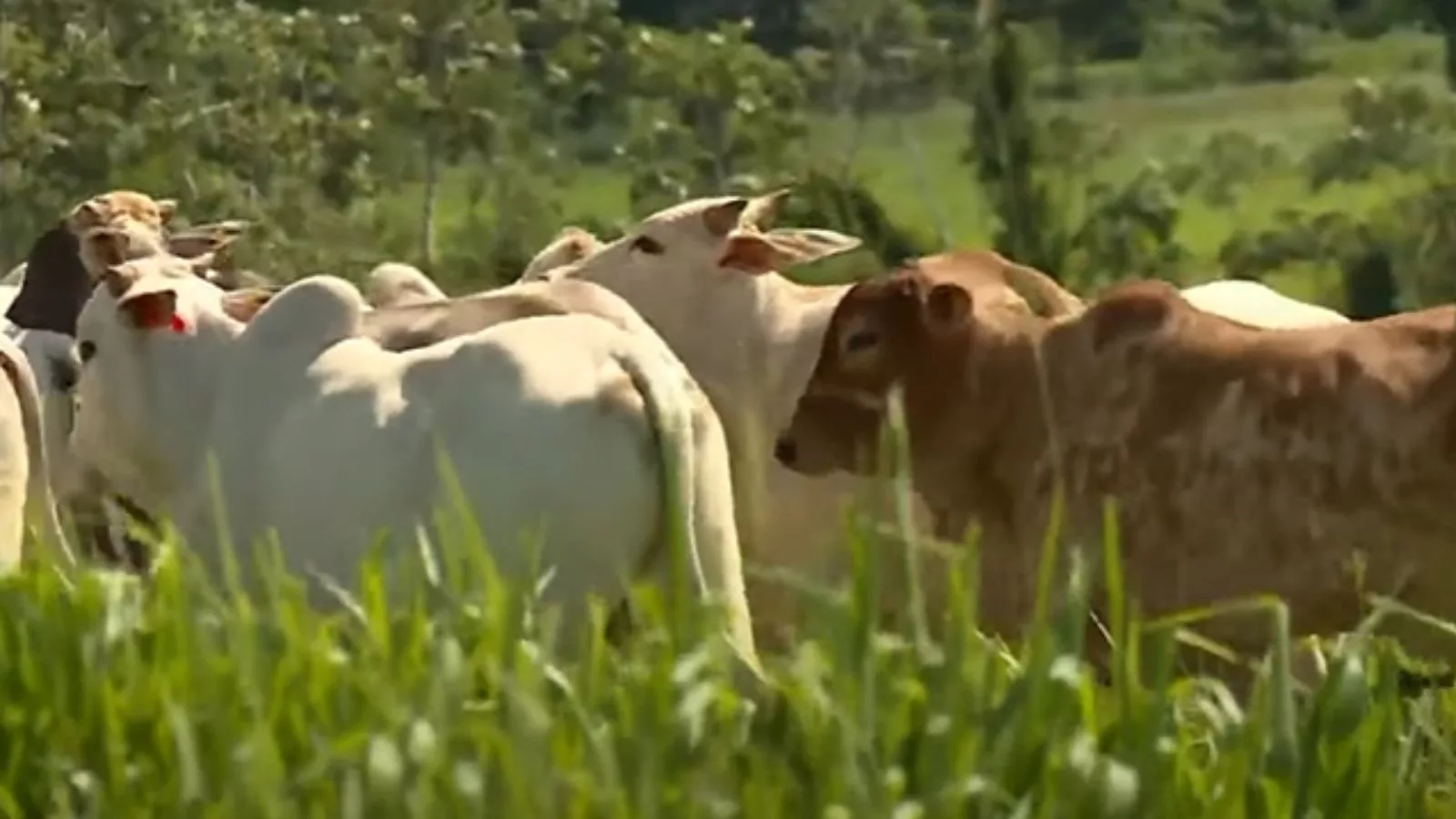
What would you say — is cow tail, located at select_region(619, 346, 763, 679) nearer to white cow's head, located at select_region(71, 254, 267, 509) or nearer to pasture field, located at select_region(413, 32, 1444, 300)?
white cow's head, located at select_region(71, 254, 267, 509)

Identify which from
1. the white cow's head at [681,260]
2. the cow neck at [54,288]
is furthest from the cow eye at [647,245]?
the cow neck at [54,288]

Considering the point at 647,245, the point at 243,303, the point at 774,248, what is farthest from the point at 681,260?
the point at 243,303

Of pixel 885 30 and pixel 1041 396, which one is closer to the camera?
pixel 1041 396

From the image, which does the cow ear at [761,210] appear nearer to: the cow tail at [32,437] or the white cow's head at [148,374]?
the white cow's head at [148,374]

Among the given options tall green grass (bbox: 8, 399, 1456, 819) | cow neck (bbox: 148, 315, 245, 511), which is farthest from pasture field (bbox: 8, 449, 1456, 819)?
cow neck (bbox: 148, 315, 245, 511)

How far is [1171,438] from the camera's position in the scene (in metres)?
3.03

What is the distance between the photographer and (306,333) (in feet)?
10.9

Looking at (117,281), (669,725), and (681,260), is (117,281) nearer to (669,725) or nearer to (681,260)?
(681,260)

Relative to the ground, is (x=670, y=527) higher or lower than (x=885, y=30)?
higher

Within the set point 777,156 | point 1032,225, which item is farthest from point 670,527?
point 777,156

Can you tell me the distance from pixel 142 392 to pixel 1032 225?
381cm

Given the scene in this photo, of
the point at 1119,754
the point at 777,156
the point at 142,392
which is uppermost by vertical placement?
the point at 1119,754

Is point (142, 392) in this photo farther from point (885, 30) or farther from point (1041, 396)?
point (885, 30)

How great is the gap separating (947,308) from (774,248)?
0.70m
